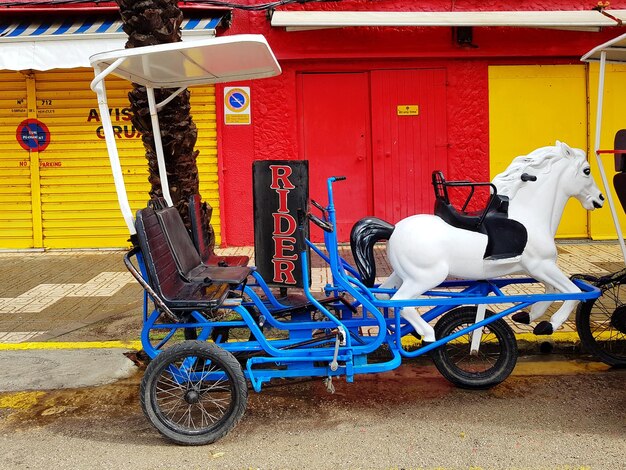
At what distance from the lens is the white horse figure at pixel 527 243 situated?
4625 mm

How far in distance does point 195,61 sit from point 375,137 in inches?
257

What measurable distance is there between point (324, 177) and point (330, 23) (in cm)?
256

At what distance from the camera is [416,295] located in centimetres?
464

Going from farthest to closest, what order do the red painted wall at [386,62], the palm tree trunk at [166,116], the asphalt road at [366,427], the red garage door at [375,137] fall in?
the red garage door at [375,137]
the red painted wall at [386,62]
the palm tree trunk at [166,116]
the asphalt road at [366,427]

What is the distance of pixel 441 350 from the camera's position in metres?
4.92

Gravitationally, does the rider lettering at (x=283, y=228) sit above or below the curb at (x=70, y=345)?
above

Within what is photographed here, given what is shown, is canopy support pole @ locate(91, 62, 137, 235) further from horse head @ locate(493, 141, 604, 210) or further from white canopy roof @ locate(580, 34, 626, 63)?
white canopy roof @ locate(580, 34, 626, 63)

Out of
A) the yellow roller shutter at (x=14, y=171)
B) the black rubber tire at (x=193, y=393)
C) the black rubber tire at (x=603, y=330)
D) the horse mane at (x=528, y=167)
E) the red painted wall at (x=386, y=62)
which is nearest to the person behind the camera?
the black rubber tire at (x=193, y=393)

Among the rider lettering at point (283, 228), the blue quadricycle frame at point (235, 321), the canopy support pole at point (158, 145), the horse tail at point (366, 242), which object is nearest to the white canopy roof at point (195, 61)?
the blue quadricycle frame at point (235, 321)

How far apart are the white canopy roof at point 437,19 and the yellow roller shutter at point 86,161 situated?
2039 millimetres

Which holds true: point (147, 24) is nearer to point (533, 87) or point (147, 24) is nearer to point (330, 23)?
point (330, 23)

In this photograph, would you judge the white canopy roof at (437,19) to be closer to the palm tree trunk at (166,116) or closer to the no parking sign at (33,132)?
the palm tree trunk at (166,116)

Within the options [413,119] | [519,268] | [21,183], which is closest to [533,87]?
[413,119]

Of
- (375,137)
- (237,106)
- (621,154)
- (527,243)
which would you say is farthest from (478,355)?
(237,106)
